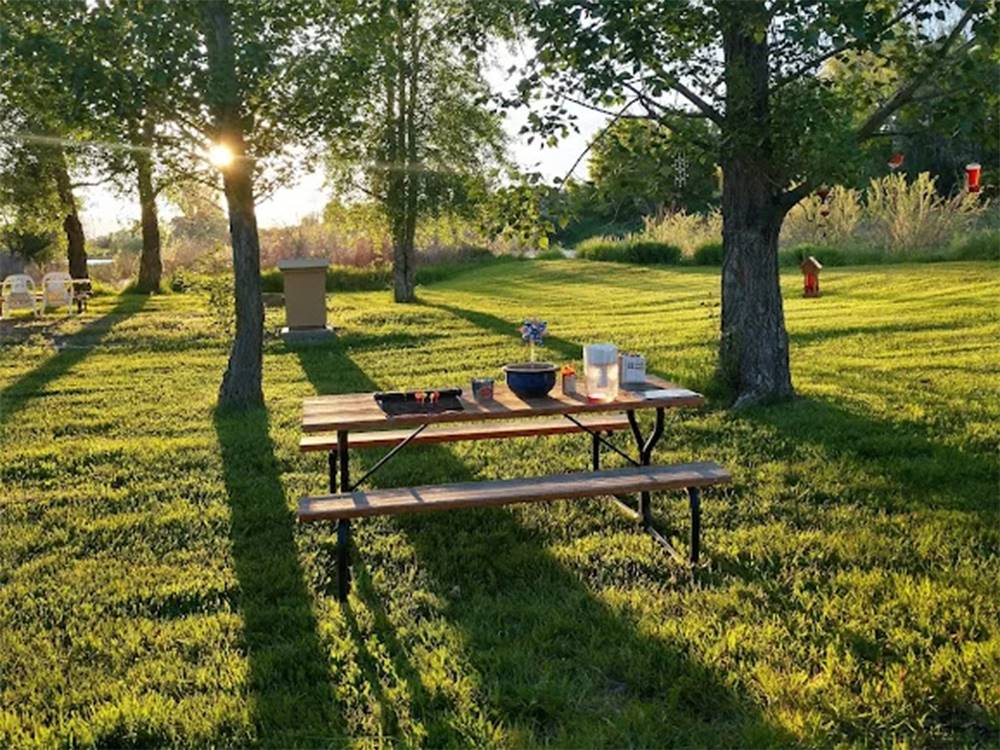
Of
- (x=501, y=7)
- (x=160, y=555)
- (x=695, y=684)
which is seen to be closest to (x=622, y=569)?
(x=695, y=684)

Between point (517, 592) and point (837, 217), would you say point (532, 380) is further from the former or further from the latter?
point (837, 217)

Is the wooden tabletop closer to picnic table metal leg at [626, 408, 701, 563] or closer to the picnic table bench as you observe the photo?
the picnic table bench

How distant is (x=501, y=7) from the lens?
686cm

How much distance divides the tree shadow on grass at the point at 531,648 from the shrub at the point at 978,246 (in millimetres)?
15090

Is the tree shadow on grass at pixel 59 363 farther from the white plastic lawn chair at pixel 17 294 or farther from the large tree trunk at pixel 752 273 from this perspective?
the large tree trunk at pixel 752 273

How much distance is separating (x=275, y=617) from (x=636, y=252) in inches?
863

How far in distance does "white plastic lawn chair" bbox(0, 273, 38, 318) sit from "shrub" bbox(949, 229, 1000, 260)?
17.0 m

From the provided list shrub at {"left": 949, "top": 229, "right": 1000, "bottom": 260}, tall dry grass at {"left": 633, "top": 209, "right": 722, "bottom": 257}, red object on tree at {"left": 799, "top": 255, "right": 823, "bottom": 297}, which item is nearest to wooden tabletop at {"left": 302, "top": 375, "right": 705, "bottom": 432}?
red object on tree at {"left": 799, "top": 255, "right": 823, "bottom": 297}

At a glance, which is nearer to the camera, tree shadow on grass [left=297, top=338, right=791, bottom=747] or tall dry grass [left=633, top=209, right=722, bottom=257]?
tree shadow on grass [left=297, top=338, right=791, bottom=747]

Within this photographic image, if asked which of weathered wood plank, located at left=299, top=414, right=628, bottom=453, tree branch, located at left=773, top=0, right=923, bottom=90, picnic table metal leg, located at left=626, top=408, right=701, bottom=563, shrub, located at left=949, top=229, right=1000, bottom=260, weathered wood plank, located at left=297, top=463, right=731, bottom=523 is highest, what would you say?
tree branch, located at left=773, top=0, right=923, bottom=90

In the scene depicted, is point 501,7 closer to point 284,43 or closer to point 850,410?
point 284,43

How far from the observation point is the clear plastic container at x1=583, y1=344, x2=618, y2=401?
4570 millimetres

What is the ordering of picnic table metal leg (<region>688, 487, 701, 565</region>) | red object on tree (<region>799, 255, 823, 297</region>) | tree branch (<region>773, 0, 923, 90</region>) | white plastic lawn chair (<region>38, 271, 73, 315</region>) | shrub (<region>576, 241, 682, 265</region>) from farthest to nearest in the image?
shrub (<region>576, 241, 682, 265</region>)
white plastic lawn chair (<region>38, 271, 73, 315</region>)
red object on tree (<region>799, 255, 823, 297</region>)
tree branch (<region>773, 0, 923, 90</region>)
picnic table metal leg (<region>688, 487, 701, 565</region>)

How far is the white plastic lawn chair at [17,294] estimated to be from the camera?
15805mm
